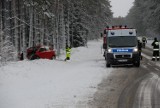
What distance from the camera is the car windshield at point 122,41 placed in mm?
23703

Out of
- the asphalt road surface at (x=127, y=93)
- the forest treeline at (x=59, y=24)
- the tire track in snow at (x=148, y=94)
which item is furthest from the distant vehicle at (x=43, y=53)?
the tire track in snow at (x=148, y=94)

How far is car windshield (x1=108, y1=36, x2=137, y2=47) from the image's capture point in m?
23.7

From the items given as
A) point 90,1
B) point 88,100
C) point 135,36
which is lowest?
point 88,100

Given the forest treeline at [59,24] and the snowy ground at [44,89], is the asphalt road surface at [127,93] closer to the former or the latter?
the snowy ground at [44,89]

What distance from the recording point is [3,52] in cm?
1947

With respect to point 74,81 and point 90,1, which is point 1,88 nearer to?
point 74,81

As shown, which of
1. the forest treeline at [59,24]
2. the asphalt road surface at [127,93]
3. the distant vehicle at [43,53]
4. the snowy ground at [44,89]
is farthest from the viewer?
the forest treeline at [59,24]

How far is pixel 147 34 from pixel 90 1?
258 feet

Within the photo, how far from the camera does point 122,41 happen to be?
23.9m

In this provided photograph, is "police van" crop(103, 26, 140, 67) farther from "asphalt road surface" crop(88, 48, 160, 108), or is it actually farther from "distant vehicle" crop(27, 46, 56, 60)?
"distant vehicle" crop(27, 46, 56, 60)

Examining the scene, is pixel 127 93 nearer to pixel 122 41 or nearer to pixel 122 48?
pixel 122 48

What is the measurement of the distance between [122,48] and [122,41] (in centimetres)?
79

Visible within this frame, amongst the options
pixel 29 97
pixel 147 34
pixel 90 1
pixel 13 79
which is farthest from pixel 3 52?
pixel 147 34

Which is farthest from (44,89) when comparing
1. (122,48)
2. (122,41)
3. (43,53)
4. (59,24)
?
(59,24)
